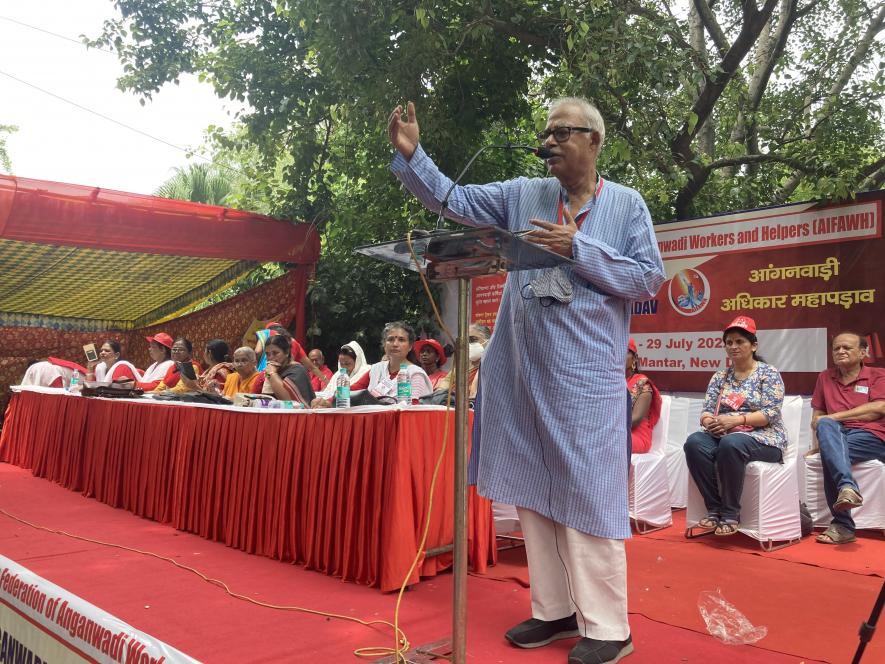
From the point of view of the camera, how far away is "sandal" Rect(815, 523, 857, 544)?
13.7 feet

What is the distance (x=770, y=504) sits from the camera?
416 cm

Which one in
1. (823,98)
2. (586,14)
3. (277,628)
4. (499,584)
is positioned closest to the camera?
(277,628)

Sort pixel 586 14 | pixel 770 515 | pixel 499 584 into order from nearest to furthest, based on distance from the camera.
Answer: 1. pixel 499 584
2. pixel 770 515
3. pixel 586 14

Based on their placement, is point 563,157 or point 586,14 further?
point 586,14

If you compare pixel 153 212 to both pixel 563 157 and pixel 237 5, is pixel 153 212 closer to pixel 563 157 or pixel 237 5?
pixel 237 5

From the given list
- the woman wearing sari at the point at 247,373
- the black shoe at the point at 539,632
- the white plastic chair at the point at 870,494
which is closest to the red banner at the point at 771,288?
the white plastic chair at the point at 870,494

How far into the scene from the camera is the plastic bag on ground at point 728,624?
2527 millimetres

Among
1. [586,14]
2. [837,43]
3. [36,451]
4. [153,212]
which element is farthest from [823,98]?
[36,451]

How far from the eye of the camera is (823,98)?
332 inches

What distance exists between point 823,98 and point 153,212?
7.39 metres

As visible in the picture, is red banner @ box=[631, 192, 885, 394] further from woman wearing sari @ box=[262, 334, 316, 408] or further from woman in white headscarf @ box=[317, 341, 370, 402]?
woman wearing sari @ box=[262, 334, 316, 408]

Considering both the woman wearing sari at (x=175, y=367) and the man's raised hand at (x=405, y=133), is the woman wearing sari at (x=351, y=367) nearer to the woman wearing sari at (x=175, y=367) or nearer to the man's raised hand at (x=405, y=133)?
the woman wearing sari at (x=175, y=367)

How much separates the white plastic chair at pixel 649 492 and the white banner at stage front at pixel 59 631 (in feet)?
11.1

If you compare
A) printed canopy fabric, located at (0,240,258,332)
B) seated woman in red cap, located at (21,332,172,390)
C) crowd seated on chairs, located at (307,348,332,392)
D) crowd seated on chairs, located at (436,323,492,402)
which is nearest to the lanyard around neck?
crowd seated on chairs, located at (436,323,492,402)
